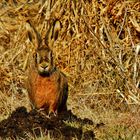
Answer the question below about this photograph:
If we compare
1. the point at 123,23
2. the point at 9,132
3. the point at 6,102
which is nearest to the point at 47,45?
the point at 9,132

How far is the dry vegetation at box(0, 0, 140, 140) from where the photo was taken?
8.74 m

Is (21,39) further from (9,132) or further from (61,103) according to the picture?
(9,132)

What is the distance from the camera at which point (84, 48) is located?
952 centimetres

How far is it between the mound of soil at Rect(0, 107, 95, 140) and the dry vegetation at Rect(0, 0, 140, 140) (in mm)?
2248

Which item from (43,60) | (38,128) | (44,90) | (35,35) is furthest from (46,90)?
(38,128)

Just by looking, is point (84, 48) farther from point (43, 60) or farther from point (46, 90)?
point (43, 60)

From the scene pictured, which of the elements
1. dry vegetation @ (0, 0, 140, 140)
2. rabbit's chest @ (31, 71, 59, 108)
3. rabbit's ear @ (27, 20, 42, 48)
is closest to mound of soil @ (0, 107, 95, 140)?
rabbit's chest @ (31, 71, 59, 108)

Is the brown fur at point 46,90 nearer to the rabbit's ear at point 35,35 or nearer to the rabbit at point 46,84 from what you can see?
the rabbit at point 46,84

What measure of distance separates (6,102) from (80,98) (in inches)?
38.9

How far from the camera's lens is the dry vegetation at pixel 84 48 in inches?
344

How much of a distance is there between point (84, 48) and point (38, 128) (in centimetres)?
379

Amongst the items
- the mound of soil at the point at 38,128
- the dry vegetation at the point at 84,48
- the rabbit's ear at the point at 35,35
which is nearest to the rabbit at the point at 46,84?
the rabbit's ear at the point at 35,35

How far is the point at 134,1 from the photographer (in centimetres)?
949

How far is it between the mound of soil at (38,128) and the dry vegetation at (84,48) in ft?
7.38
